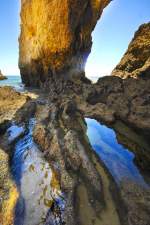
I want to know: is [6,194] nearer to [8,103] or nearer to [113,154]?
[113,154]

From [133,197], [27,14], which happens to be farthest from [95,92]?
[27,14]

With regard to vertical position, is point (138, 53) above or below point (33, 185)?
above

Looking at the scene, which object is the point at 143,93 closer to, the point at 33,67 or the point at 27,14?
the point at 33,67

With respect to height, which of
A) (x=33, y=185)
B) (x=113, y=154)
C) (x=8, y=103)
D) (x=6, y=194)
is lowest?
(x=8, y=103)

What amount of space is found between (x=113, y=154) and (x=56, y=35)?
15.2 meters

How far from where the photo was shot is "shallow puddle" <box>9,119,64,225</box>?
14.4 ft

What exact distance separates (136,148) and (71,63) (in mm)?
15616

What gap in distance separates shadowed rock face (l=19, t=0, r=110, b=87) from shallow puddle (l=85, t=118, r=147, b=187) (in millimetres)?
12362

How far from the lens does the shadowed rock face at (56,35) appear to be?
61.3 feet

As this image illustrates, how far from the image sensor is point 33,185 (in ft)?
18.0

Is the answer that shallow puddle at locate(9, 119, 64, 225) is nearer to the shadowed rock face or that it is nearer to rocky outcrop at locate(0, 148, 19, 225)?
rocky outcrop at locate(0, 148, 19, 225)

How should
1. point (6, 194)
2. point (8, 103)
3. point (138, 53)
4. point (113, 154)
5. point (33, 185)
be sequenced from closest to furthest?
point (6, 194)
point (33, 185)
point (113, 154)
point (8, 103)
point (138, 53)

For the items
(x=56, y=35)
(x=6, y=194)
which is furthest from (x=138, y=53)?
(x=6, y=194)

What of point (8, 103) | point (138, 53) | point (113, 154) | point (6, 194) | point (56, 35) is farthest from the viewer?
point (56, 35)
